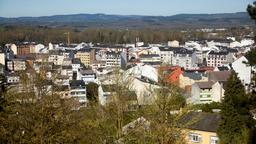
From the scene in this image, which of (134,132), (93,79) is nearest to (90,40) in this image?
(93,79)

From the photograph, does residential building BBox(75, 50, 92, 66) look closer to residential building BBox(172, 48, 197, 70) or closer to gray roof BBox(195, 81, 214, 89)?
residential building BBox(172, 48, 197, 70)

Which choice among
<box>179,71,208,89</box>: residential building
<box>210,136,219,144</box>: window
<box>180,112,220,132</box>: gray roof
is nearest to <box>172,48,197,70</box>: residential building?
<box>179,71,208,89</box>: residential building

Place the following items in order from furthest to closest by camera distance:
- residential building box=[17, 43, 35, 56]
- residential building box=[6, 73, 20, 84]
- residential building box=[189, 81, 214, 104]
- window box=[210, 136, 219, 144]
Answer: residential building box=[17, 43, 35, 56] → residential building box=[189, 81, 214, 104] → window box=[210, 136, 219, 144] → residential building box=[6, 73, 20, 84]

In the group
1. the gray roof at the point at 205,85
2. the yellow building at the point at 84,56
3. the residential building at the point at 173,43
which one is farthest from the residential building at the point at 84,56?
the gray roof at the point at 205,85

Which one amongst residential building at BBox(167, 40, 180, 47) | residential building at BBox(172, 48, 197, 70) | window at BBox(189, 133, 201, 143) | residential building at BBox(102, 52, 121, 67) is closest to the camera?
window at BBox(189, 133, 201, 143)

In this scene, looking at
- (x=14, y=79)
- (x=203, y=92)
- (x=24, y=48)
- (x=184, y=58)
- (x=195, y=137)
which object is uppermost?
(x=14, y=79)

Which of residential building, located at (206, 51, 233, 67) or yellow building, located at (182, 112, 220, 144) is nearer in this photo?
yellow building, located at (182, 112, 220, 144)

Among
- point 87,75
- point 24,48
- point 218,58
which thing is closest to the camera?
point 87,75

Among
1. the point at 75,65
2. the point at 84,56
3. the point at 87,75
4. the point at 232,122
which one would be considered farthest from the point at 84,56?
the point at 232,122

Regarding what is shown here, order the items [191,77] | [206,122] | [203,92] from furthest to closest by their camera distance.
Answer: [191,77] → [203,92] → [206,122]

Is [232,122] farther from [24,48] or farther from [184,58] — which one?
[24,48]

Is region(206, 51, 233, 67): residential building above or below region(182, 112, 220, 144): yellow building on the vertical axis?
below

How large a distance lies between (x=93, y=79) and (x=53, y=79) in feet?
129

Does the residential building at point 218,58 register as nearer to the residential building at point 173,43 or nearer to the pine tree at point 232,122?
the residential building at point 173,43
